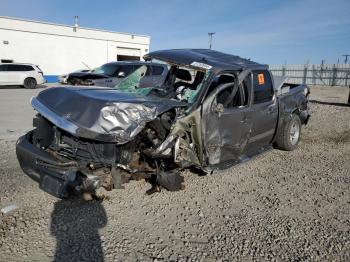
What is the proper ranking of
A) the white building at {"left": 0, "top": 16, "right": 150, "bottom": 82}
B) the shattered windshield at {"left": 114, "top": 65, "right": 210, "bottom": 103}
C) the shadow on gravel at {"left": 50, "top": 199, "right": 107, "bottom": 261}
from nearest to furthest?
→ the shadow on gravel at {"left": 50, "top": 199, "right": 107, "bottom": 261} → the shattered windshield at {"left": 114, "top": 65, "right": 210, "bottom": 103} → the white building at {"left": 0, "top": 16, "right": 150, "bottom": 82}

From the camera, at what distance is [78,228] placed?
3.52 meters

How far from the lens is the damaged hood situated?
3.66 m

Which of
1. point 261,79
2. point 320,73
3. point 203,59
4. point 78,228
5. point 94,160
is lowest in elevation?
point 78,228

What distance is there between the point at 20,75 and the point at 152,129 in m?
20.8

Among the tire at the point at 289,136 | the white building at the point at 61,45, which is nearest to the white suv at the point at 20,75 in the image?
the white building at the point at 61,45

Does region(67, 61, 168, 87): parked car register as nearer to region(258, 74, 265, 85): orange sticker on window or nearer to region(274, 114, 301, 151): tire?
region(274, 114, 301, 151): tire

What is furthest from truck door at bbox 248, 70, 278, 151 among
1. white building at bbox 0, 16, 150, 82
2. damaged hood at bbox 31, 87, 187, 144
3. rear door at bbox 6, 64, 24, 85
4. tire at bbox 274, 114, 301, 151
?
white building at bbox 0, 16, 150, 82

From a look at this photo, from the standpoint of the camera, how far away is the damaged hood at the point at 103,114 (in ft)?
12.0

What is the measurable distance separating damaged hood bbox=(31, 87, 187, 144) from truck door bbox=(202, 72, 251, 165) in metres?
0.44

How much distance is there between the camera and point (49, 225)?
3.57 m

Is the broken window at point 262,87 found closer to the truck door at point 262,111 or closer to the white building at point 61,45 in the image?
the truck door at point 262,111

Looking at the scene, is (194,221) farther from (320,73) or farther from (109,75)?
(320,73)

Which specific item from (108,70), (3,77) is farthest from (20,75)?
(108,70)

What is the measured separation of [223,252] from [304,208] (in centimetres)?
156
